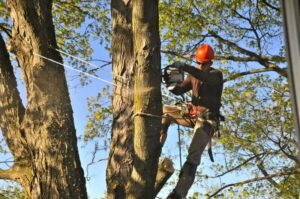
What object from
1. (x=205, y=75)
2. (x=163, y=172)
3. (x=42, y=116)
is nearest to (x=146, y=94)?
(x=163, y=172)

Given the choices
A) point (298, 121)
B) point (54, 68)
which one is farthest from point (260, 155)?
point (298, 121)

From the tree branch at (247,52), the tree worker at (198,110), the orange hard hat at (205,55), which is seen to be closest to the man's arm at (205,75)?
the tree worker at (198,110)

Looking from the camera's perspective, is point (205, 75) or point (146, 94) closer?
point (146, 94)

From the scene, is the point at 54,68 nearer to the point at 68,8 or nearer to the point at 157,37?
the point at 157,37

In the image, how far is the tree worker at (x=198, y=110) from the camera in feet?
11.3

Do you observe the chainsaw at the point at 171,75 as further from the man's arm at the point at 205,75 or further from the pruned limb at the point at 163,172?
the pruned limb at the point at 163,172

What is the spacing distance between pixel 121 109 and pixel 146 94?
1.79ft

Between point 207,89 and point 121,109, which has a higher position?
point 207,89

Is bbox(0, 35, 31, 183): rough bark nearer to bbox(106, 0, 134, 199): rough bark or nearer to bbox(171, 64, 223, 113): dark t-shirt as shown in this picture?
bbox(106, 0, 134, 199): rough bark

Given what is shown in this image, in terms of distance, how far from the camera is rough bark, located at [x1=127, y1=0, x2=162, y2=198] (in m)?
2.61

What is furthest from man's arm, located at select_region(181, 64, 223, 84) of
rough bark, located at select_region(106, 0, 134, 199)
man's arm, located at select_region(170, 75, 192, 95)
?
rough bark, located at select_region(106, 0, 134, 199)

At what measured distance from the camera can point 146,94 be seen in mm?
2629

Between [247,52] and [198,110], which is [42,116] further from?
[247,52]

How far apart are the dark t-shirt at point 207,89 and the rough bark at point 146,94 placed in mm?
917
